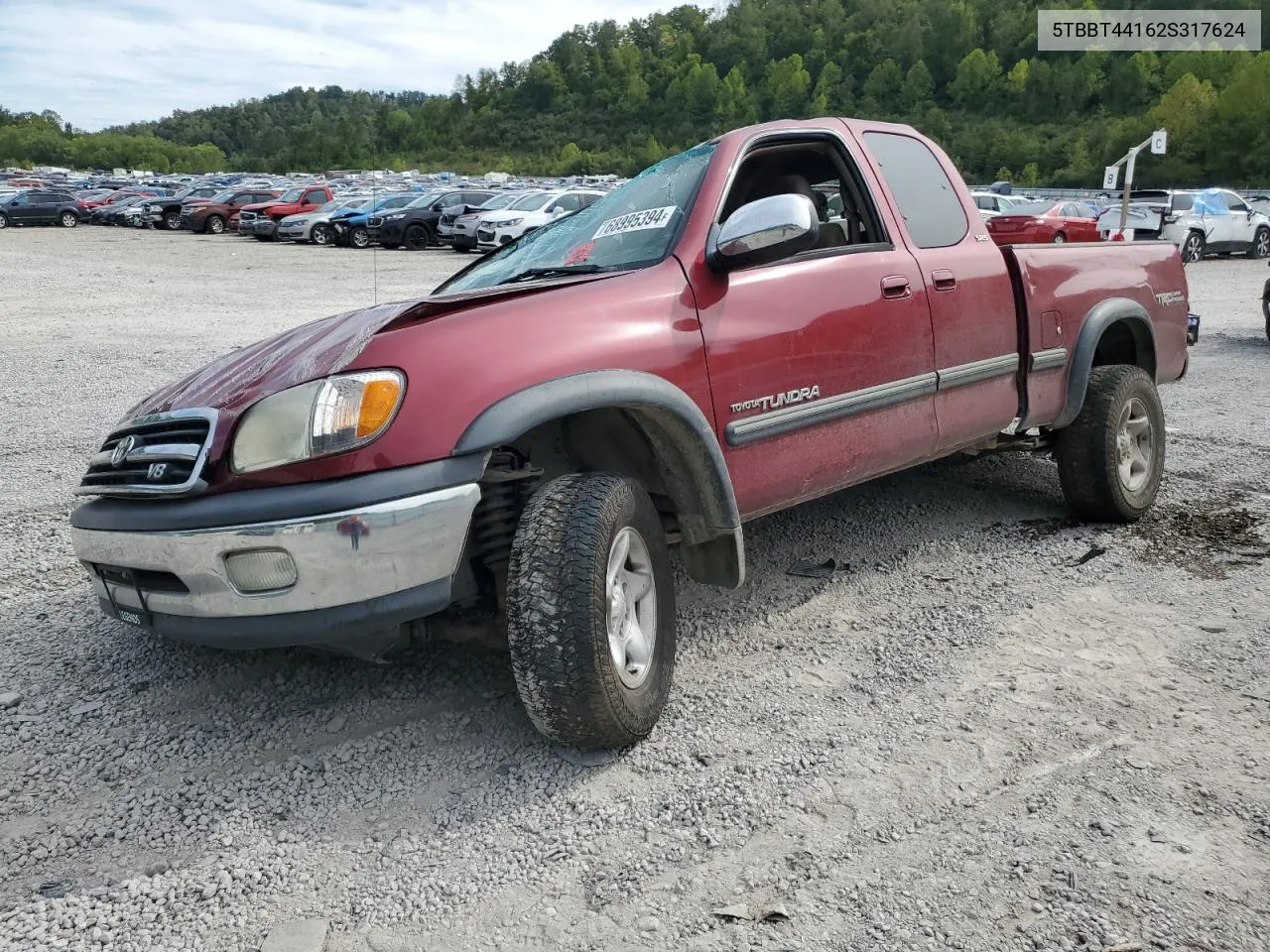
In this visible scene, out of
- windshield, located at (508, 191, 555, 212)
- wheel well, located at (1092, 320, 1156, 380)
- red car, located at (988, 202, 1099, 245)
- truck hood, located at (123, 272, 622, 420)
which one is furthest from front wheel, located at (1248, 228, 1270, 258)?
truck hood, located at (123, 272, 622, 420)

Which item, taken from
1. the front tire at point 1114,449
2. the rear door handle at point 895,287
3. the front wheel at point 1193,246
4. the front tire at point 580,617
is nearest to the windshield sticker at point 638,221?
the rear door handle at point 895,287

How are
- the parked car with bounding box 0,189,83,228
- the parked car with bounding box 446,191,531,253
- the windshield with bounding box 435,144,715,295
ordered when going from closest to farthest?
the windshield with bounding box 435,144,715,295 < the parked car with bounding box 446,191,531,253 < the parked car with bounding box 0,189,83,228

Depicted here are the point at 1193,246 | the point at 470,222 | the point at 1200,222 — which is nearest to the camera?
the point at 1193,246

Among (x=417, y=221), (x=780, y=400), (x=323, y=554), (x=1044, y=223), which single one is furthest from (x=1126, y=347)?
(x=417, y=221)

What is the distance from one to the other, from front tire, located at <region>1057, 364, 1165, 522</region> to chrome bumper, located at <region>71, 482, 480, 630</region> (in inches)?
126

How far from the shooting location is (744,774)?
9.47 ft

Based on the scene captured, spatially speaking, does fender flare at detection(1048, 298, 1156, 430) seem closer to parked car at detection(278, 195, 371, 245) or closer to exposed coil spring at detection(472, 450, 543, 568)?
exposed coil spring at detection(472, 450, 543, 568)

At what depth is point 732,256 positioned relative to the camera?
129 inches

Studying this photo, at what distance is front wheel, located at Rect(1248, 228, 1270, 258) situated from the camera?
24.5m

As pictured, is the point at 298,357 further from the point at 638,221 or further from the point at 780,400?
the point at 780,400

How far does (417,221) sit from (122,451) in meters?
25.9

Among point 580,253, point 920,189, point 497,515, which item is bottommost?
point 497,515

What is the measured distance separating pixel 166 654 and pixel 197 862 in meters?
1.30

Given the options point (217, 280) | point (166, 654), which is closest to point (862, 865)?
point (166, 654)
